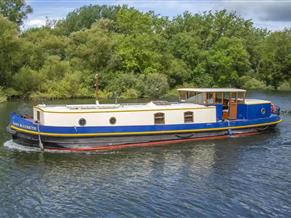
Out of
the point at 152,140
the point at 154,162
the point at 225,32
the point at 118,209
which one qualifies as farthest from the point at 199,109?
the point at 225,32

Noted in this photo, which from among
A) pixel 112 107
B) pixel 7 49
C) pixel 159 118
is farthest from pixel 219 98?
pixel 7 49

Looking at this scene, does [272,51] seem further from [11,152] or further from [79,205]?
[79,205]

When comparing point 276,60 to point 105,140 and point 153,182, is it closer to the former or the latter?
point 105,140

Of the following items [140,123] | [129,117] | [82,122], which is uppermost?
[129,117]

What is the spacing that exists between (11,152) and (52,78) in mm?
41859

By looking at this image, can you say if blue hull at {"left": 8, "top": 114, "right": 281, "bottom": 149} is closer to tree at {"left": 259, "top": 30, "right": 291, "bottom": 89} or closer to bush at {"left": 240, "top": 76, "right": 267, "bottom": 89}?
bush at {"left": 240, "top": 76, "right": 267, "bottom": 89}

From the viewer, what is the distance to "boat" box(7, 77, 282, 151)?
94.0 feet

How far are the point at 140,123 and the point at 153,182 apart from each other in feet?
27.6

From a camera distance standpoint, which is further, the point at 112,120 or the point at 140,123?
the point at 140,123

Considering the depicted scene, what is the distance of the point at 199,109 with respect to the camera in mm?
32125

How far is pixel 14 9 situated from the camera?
248 ft

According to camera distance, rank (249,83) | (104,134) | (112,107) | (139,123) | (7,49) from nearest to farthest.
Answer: (104,134), (139,123), (112,107), (7,49), (249,83)

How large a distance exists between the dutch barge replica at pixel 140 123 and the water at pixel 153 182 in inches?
42.3

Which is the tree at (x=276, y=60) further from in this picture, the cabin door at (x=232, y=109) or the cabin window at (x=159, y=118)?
the cabin window at (x=159, y=118)
